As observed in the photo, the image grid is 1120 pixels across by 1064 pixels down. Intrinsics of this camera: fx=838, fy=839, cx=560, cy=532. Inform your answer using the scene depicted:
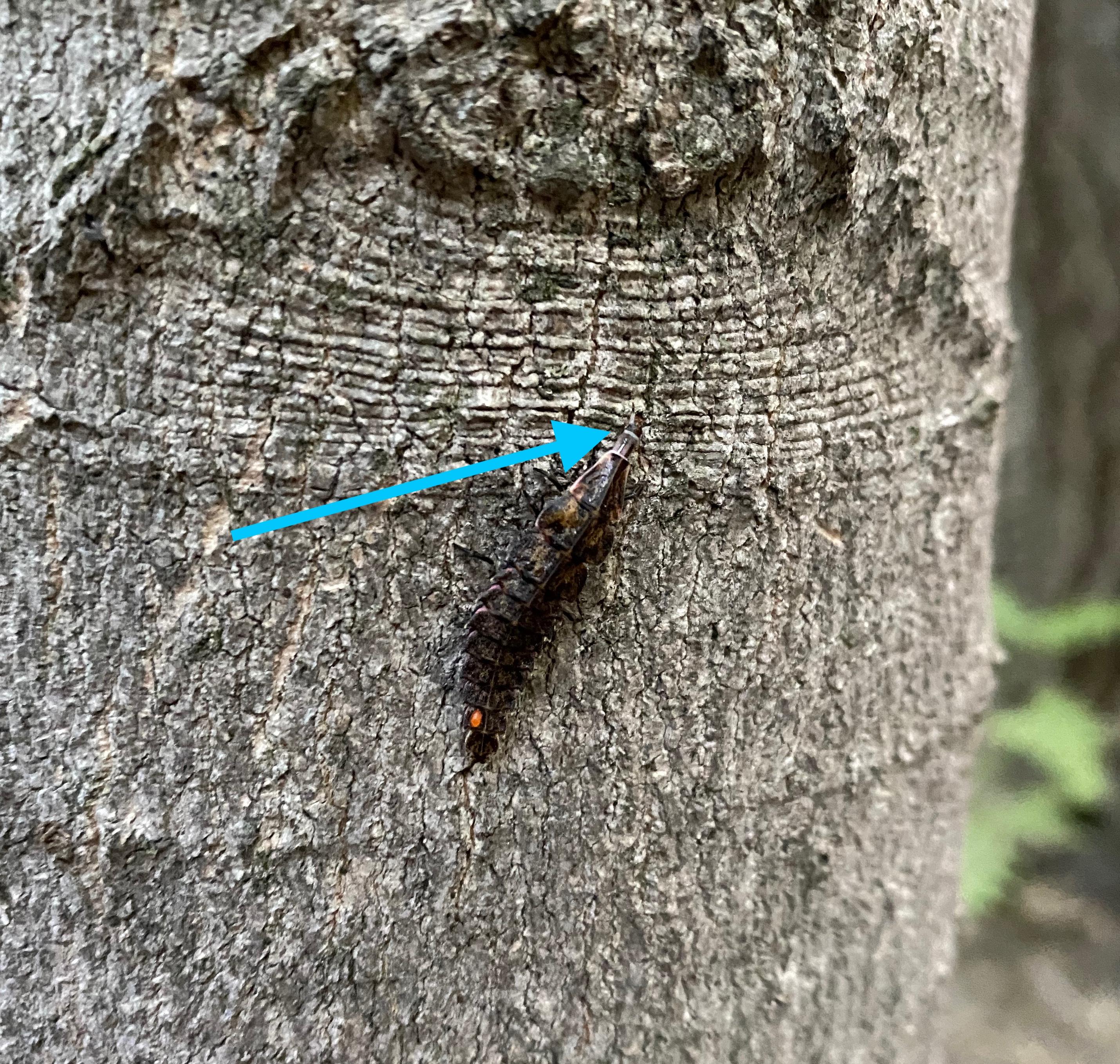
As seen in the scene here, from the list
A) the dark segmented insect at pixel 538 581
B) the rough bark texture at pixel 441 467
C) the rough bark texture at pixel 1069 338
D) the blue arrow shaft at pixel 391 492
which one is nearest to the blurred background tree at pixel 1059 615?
the rough bark texture at pixel 1069 338

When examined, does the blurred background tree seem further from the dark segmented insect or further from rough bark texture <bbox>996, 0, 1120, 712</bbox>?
the dark segmented insect

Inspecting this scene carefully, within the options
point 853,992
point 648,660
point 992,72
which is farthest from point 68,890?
point 992,72

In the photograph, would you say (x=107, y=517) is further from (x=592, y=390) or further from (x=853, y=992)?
(x=853, y=992)

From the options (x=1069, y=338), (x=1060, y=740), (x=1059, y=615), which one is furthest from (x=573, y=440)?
(x=1069, y=338)

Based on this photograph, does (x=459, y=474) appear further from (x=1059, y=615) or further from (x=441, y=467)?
(x=1059, y=615)

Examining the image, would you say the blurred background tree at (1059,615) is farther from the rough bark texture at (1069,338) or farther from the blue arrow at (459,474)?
the blue arrow at (459,474)

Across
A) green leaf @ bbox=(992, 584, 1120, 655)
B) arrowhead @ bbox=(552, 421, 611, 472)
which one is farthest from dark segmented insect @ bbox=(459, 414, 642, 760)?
green leaf @ bbox=(992, 584, 1120, 655)
